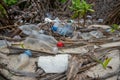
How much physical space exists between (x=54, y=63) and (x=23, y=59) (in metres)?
0.39

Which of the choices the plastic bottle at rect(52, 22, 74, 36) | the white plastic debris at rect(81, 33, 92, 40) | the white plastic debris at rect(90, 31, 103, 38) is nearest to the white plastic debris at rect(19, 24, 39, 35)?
the plastic bottle at rect(52, 22, 74, 36)

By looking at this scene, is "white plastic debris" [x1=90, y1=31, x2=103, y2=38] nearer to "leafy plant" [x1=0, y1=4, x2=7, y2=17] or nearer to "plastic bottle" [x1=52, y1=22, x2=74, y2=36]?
"plastic bottle" [x1=52, y1=22, x2=74, y2=36]

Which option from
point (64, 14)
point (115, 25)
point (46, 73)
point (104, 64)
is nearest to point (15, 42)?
point (46, 73)

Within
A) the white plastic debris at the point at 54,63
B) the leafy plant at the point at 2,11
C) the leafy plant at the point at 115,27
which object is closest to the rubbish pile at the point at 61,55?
the white plastic debris at the point at 54,63

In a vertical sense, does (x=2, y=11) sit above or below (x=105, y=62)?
above

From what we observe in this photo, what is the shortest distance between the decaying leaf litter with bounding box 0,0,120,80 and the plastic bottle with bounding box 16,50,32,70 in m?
0.03

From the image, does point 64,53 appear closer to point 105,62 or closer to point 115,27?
point 105,62

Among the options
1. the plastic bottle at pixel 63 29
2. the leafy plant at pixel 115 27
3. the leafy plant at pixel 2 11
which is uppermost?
the leafy plant at pixel 2 11

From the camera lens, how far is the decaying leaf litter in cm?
291

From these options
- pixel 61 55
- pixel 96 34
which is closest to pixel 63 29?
pixel 96 34

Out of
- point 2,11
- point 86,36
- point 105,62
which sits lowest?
point 86,36

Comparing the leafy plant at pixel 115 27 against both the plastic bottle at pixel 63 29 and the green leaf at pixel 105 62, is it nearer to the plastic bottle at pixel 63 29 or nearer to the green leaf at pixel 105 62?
the plastic bottle at pixel 63 29

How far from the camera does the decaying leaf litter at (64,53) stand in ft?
9.56

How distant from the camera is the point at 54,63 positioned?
301cm
